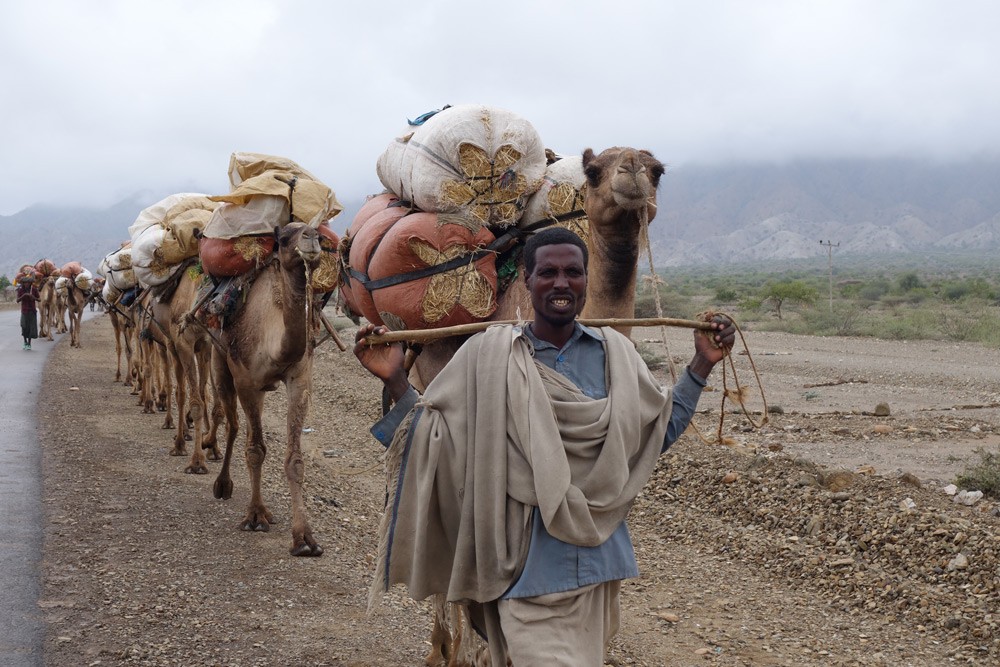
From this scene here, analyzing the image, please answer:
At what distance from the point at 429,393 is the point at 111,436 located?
364 inches

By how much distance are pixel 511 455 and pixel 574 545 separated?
0.36m

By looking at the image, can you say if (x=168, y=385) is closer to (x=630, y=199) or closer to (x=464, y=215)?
(x=464, y=215)

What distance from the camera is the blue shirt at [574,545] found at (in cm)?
322

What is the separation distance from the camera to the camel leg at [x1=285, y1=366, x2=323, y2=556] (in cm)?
692

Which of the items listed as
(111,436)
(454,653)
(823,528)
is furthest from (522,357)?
(111,436)

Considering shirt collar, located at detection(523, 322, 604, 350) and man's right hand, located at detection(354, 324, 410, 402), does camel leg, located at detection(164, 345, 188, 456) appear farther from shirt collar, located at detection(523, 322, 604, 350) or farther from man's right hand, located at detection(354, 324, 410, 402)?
shirt collar, located at detection(523, 322, 604, 350)

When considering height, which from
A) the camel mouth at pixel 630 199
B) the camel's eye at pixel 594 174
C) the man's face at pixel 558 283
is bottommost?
the man's face at pixel 558 283

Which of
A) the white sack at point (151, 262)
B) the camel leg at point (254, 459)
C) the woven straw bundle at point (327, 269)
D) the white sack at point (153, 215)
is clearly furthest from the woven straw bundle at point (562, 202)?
the white sack at point (153, 215)

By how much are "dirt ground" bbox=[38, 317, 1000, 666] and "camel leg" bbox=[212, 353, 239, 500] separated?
0.11 meters

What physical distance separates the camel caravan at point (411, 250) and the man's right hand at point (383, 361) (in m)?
0.96

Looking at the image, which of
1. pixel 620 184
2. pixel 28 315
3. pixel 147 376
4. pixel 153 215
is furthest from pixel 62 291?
pixel 620 184

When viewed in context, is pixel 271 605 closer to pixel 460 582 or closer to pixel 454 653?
pixel 454 653

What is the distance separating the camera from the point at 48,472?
30.4ft

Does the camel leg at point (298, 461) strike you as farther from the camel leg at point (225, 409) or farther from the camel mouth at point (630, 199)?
the camel mouth at point (630, 199)
